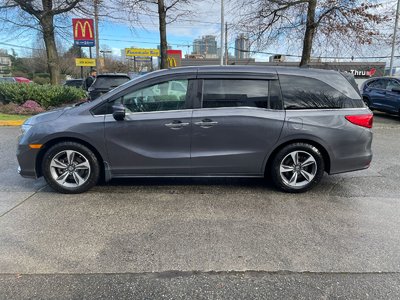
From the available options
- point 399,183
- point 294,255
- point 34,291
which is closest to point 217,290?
point 294,255

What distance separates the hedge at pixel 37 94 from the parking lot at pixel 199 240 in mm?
8083

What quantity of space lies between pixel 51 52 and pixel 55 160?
11.5 metres

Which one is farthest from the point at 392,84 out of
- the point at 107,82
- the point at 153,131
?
the point at 153,131

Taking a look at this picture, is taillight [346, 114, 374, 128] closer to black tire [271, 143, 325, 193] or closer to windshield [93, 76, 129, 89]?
black tire [271, 143, 325, 193]

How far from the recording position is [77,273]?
282 cm

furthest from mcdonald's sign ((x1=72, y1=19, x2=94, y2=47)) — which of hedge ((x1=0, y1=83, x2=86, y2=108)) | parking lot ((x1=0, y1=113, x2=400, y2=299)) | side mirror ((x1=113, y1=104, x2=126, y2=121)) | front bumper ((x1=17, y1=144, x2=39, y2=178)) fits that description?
side mirror ((x1=113, y1=104, x2=126, y2=121))

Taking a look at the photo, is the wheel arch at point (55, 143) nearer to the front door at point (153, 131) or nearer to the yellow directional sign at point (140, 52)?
the front door at point (153, 131)

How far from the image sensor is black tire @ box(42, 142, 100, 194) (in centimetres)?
446

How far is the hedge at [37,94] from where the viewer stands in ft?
40.7

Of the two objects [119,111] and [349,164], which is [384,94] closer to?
[349,164]

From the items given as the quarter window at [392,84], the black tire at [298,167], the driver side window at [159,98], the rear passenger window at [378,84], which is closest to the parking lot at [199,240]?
the black tire at [298,167]

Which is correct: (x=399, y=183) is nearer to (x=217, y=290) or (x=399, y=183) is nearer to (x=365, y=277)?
(x=365, y=277)

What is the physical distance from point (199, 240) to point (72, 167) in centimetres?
220

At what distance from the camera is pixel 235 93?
14.8ft
